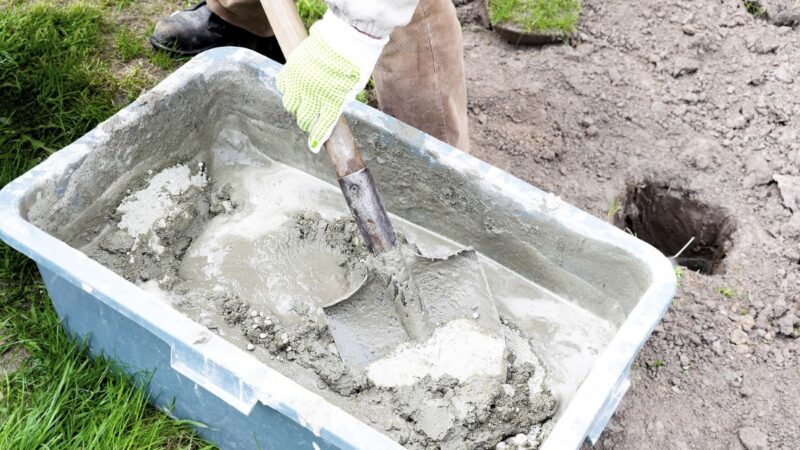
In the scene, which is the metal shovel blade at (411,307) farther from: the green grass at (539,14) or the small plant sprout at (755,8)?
the small plant sprout at (755,8)

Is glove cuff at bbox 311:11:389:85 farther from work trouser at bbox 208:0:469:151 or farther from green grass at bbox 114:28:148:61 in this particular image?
green grass at bbox 114:28:148:61

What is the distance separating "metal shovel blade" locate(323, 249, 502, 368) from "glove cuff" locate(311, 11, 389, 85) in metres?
0.50

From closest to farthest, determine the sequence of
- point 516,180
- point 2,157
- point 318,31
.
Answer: point 318,31
point 516,180
point 2,157

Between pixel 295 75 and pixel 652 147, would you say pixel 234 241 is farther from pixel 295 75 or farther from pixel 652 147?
pixel 652 147

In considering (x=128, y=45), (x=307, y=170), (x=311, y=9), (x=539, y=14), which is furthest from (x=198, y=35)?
(x=539, y=14)

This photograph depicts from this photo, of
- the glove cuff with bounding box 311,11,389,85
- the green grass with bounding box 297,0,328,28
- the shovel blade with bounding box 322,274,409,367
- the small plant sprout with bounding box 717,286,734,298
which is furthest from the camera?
the green grass with bounding box 297,0,328,28

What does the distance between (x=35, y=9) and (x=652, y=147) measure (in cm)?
213

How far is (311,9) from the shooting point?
9.68 ft

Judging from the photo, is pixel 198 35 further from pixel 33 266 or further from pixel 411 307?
pixel 411 307

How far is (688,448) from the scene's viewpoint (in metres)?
1.97

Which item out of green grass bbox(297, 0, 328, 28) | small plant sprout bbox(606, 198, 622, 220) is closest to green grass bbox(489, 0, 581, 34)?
green grass bbox(297, 0, 328, 28)

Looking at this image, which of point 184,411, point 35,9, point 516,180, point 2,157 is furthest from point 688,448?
point 35,9

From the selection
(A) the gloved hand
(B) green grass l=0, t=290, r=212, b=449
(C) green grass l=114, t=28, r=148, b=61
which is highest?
(A) the gloved hand

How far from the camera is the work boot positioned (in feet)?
9.33
